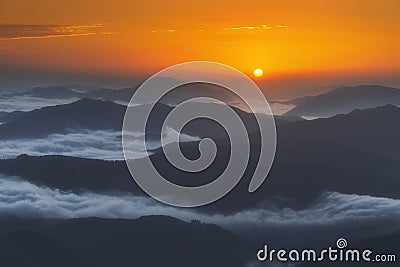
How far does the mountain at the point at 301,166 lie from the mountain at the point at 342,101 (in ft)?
0.13

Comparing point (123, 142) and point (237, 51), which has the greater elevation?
point (237, 51)

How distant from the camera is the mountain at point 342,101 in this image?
327 cm

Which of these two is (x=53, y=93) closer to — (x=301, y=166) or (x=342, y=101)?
(x=301, y=166)

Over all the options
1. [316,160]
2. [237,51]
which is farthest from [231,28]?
[316,160]

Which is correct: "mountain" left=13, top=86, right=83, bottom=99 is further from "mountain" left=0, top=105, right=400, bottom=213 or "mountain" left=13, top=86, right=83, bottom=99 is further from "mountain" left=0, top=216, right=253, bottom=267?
"mountain" left=0, top=216, right=253, bottom=267

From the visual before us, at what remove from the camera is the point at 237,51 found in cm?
322

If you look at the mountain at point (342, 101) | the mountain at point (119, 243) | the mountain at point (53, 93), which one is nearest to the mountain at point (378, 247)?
the mountain at point (119, 243)

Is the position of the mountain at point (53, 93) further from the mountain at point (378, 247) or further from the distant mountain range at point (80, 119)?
the mountain at point (378, 247)

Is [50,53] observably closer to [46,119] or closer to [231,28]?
[46,119]

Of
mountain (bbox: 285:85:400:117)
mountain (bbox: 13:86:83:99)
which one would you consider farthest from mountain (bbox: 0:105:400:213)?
mountain (bbox: 13:86:83:99)

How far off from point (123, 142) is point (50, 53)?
1.89 ft

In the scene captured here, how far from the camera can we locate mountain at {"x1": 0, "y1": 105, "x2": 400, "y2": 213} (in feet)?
10.6

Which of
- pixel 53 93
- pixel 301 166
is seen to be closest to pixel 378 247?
pixel 301 166

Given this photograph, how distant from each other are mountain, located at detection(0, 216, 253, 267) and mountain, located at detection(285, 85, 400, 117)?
72cm
